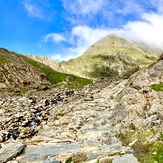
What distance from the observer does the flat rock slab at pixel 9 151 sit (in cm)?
2203

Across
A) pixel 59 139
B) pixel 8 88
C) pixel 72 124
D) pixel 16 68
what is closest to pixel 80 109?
pixel 72 124

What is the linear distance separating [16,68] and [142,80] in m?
169

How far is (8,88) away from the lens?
166625 mm

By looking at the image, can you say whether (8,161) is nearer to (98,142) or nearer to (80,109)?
(98,142)

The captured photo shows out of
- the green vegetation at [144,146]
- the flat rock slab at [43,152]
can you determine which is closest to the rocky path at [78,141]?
the flat rock slab at [43,152]

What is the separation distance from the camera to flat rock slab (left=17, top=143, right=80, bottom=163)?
22.1 meters

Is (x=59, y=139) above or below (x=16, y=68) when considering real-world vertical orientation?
below

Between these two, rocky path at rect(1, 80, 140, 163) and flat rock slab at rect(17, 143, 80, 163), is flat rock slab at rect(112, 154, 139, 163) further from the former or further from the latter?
flat rock slab at rect(17, 143, 80, 163)

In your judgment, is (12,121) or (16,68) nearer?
(12,121)

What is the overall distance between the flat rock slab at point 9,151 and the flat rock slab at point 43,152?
1.63 ft

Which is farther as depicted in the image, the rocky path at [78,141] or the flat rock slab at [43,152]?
the flat rock slab at [43,152]

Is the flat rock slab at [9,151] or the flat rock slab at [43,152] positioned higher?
the flat rock slab at [9,151]

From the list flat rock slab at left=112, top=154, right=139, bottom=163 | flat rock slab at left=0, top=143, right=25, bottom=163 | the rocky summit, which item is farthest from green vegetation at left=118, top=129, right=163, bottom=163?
flat rock slab at left=0, top=143, right=25, bottom=163

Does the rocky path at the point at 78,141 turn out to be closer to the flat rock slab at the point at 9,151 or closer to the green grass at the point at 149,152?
the flat rock slab at the point at 9,151
